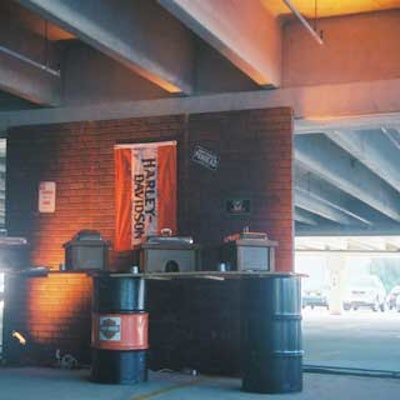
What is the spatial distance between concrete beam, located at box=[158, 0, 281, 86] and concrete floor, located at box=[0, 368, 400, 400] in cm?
356

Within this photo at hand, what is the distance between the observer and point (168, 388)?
833 centimetres

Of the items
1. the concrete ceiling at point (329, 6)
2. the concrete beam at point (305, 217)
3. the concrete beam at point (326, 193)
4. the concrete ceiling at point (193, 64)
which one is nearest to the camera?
the concrete ceiling at point (193, 64)

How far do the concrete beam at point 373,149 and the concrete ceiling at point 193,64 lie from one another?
6.67 ft

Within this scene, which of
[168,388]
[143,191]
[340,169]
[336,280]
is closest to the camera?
[168,388]

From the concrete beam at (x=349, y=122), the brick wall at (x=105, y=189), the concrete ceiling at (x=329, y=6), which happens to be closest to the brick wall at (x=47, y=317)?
the brick wall at (x=105, y=189)

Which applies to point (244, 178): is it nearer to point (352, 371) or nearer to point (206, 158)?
point (206, 158)

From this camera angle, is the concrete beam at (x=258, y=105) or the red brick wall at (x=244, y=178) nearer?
the concrete beam at (x=258, y=105)

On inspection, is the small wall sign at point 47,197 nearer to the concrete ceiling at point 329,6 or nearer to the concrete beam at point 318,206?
the concrete ceiling at point 329,6

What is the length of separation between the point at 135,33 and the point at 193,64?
5.10 ft

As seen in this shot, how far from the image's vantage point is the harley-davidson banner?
993cm

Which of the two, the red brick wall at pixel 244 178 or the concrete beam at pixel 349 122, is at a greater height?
the concrete beam at pixel 349 122

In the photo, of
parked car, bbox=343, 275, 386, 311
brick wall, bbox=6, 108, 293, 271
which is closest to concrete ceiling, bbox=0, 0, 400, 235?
brick wall, bbox=6, 108, 293, 271

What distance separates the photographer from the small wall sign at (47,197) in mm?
10445

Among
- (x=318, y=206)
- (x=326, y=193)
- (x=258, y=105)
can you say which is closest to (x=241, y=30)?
(x=258, y=105)
